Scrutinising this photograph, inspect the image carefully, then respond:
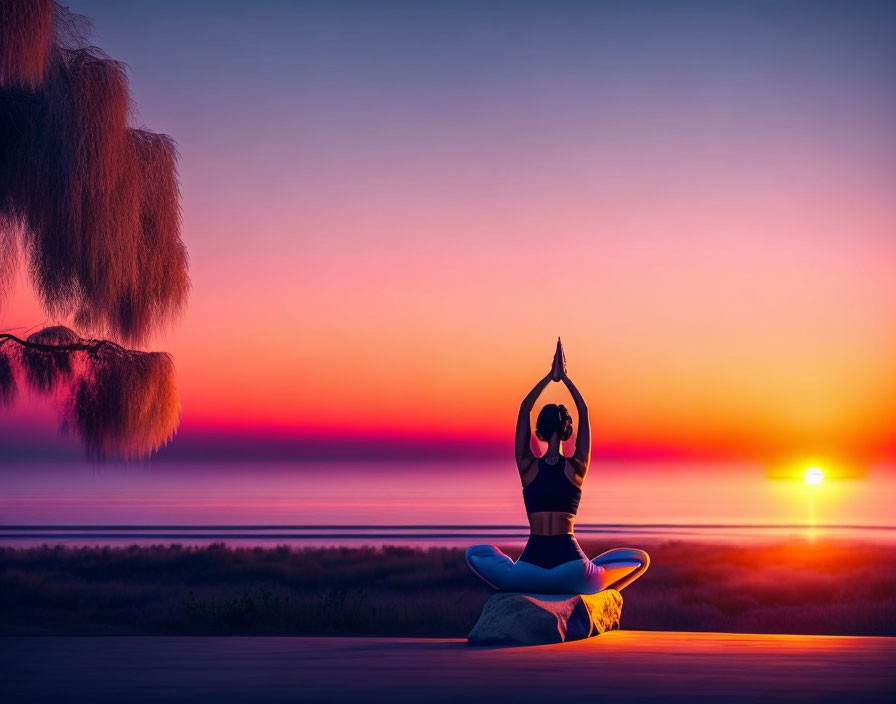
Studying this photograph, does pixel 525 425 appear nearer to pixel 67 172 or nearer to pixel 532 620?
pixel 532 620

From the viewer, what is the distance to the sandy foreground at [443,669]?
4566mm

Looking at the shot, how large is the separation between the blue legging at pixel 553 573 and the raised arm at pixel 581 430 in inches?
24.0

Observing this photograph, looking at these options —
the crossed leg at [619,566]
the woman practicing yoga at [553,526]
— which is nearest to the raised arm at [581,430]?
the woman practicing yoga at [553,526]

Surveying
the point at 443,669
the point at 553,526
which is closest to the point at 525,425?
the point at 553,526

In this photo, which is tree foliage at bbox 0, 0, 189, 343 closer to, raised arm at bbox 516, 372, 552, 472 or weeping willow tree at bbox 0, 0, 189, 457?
weeping willow tree at bbox 0, 0, 189, 457

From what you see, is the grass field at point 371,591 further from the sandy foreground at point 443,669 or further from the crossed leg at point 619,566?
the crossed leg at point 619,566

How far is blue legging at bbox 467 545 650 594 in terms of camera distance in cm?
654

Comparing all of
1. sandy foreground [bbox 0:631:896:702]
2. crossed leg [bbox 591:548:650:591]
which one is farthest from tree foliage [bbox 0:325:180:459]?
crossed leg [bbox 591:548:650:591]

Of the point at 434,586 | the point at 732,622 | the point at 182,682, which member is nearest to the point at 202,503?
the point at 434,586

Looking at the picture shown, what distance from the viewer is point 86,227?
8.15 metres

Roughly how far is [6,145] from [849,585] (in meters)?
14.5

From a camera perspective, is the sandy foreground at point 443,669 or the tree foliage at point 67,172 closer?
the sandy foreground at point 443,669

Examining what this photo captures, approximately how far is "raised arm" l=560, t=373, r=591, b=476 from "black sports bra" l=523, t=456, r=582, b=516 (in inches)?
4.7

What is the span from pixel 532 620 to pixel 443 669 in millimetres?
1145
